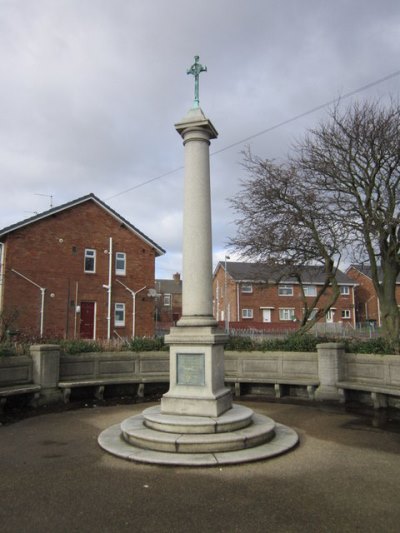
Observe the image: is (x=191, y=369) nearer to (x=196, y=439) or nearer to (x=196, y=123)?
(x=196, y=439)

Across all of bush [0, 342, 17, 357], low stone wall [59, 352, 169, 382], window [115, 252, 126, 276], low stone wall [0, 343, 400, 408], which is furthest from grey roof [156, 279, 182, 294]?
bush [0, 342, 17, 357]

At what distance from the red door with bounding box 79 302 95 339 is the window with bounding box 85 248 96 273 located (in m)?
2.16

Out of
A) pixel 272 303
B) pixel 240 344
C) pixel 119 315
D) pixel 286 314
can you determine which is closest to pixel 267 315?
pixel 272 303

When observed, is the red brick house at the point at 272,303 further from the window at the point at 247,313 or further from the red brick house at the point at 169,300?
the red brick house at the point at 169,300

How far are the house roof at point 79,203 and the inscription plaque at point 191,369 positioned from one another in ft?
63.0

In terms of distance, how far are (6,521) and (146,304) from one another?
24.2 meters

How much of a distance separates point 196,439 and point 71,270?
2104 centimetres

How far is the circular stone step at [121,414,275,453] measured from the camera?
6.34m

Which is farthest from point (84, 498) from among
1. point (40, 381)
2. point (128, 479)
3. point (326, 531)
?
point (40, 381)

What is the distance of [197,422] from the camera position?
6.82 m

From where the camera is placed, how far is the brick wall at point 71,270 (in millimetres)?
24078

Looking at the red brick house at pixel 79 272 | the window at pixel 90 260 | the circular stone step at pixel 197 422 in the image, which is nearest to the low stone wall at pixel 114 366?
the circular stone step at pixel 197 422

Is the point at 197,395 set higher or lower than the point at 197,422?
higher

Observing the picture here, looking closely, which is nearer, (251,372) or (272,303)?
(251,372)
